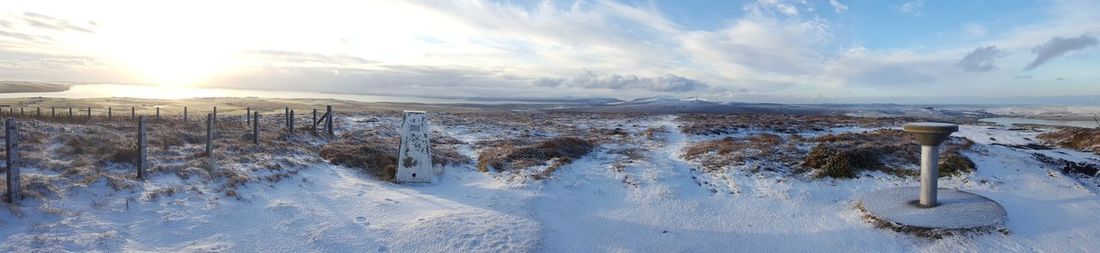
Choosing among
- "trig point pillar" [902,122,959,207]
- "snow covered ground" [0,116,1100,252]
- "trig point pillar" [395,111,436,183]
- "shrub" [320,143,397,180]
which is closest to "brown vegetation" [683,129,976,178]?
"snow covered ground" [0,116,1100,252]

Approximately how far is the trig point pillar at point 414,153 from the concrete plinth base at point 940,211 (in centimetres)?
934

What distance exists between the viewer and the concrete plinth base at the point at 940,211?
9.38 m

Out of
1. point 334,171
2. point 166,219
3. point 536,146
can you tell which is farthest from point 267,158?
point 536,146

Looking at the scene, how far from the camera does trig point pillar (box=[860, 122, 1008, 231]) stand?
9430 mm

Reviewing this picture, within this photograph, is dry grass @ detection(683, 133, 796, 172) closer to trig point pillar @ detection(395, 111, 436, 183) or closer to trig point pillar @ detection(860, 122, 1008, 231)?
trig point pillar @ detection(860, 122, 1008, 231)


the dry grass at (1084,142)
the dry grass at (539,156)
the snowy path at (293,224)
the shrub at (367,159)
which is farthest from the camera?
the dry grass at (1084,142)

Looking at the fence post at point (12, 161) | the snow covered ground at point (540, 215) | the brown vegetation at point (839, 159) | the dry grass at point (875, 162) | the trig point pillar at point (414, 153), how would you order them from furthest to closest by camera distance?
1. the brown vegetation at point (839, 159)
2. the dry grass at point (875, 162)
3. the trig point pillar at point (414, 153)
4. the snow covered ground at point (540, 215)
5. the fence post at point (12, 161)

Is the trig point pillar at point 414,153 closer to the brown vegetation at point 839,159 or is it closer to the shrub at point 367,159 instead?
the shrub at point 367,159

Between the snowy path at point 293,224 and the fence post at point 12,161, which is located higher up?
the fence post at point 12,161

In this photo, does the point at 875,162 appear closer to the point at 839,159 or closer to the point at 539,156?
the point at 839,159

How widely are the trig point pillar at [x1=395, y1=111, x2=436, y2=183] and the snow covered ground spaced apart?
606 mm

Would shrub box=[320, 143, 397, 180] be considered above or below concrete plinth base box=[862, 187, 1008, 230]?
above

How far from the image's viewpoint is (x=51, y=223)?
24.5 feet

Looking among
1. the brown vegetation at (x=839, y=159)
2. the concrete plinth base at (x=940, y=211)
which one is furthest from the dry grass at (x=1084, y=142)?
the concrete plinth base at (x=940, y=211)
